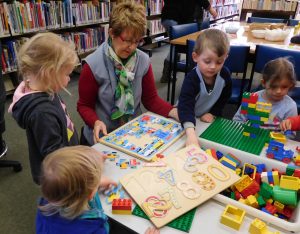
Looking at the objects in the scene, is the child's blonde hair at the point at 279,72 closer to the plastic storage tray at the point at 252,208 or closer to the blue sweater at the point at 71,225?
the plastic storage tray at the point at 252,208

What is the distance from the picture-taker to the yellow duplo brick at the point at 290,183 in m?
0.87

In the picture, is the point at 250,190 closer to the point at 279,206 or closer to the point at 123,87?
the point at 279,206

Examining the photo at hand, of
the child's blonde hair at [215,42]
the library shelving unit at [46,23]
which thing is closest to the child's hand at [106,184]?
the child's blonde hair at [215,42]

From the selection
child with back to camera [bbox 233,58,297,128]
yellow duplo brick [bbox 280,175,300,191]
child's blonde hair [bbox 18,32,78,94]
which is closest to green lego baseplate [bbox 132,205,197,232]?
yellow duplo brick [bbox 280,175,300,191]

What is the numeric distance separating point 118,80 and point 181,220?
80cm

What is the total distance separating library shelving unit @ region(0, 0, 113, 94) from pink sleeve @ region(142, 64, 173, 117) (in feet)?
5.49

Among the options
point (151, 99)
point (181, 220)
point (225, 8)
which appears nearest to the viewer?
point (181, 220)

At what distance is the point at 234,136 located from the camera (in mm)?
1183

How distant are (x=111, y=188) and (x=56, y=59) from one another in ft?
1.56

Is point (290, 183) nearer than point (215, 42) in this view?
Yes

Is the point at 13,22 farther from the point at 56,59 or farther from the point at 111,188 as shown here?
the point at 111,188

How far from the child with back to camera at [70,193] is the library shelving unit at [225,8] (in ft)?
20.8

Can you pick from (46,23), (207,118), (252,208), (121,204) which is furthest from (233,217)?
(46,23)

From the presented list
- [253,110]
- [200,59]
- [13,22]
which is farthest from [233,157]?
[13,22]
